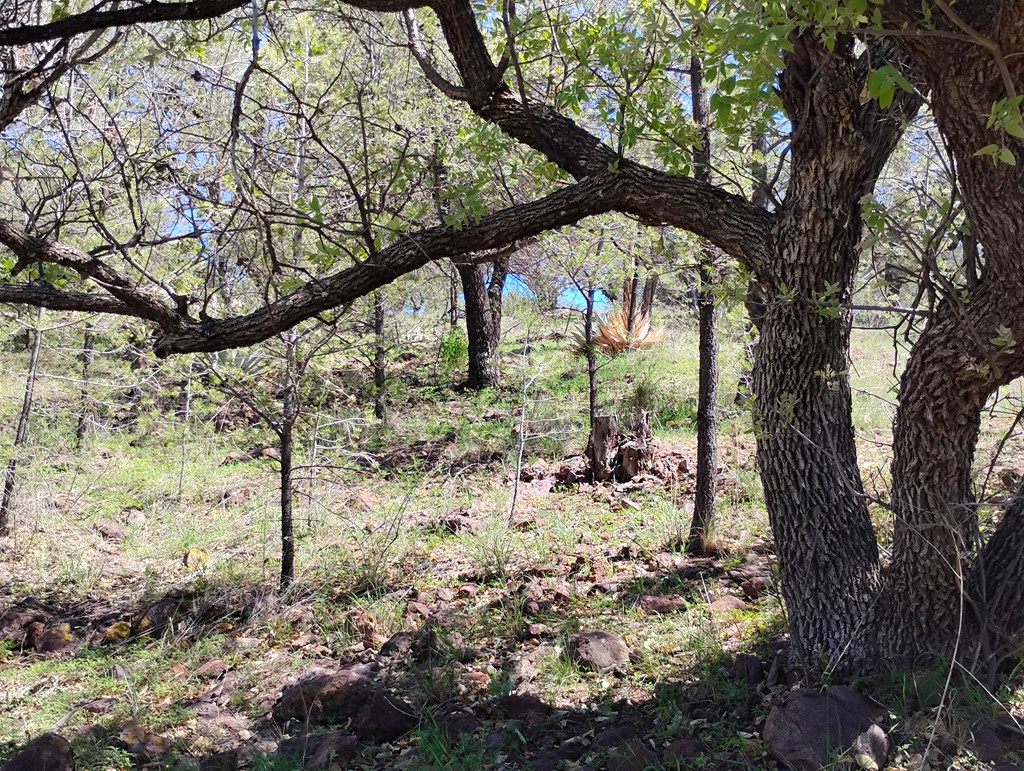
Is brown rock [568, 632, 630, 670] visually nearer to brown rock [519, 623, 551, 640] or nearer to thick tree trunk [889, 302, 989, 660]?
brown rock [519, 623, 551, 640]

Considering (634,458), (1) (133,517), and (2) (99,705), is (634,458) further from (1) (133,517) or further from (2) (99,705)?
(2) (99,705)

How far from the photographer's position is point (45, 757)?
3547 millimetres

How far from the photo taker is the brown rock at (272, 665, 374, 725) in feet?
13.7

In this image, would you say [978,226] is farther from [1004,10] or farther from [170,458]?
[170,458]

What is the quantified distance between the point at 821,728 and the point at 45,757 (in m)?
3.19

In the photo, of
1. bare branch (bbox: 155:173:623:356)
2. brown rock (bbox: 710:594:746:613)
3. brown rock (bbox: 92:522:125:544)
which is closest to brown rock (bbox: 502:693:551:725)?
brown rock (bbox: 710:594:746:613)

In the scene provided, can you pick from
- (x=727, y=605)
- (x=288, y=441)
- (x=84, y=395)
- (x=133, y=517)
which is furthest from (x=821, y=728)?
(x=84, y=395)

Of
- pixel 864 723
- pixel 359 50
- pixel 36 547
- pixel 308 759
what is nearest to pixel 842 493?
pixel 864 723

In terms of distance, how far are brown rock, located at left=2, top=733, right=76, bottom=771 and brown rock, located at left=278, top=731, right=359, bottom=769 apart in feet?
2.92

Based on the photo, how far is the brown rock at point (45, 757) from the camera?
3504 mm

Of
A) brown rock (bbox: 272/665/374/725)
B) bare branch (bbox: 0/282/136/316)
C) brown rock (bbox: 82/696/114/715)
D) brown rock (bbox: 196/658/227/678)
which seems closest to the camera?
brown rock (bbox: 272/665/374/725)

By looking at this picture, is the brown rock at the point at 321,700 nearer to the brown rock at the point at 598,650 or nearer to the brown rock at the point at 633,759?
the brown rock at the point at 598,650

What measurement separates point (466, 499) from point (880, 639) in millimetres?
4932

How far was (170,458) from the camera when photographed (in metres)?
10.2
